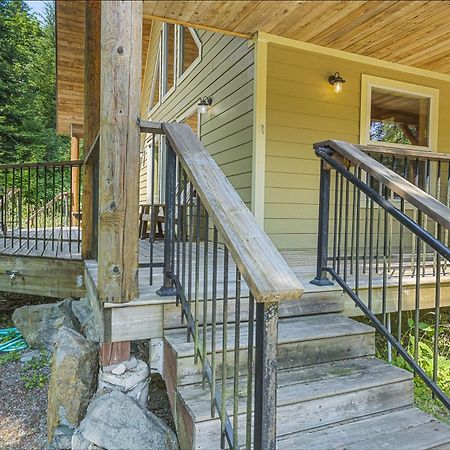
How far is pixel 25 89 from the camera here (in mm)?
16188

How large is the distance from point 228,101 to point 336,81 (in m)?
1.31

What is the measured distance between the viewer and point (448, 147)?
5.12 m

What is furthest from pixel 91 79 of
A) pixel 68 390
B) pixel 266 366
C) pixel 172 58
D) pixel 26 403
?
pixel 172 58

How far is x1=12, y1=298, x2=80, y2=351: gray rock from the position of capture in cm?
355

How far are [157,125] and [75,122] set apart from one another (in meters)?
→ 8.76

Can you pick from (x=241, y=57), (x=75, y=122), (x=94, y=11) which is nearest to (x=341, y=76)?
(x=241, y=57)

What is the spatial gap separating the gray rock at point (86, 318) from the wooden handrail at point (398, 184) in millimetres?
1986

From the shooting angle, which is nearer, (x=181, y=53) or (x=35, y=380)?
(x=35, y=380)

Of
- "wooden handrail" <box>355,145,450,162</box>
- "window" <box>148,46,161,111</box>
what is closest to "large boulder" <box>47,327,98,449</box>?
"wooden handrail" <box>355,145,450,162</box>

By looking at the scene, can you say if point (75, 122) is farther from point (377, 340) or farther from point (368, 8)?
point (377, 340)

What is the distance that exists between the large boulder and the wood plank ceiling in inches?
93.7

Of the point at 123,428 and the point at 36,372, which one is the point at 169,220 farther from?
the point at 36,372

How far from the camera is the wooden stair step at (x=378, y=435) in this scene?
1.54 metres

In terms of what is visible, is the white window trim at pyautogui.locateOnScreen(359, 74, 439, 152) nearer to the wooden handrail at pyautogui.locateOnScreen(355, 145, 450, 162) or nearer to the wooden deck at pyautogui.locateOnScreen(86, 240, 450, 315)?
the wooden deck at pyautogui.locateOnScreen(86, 240, 450, 315)
